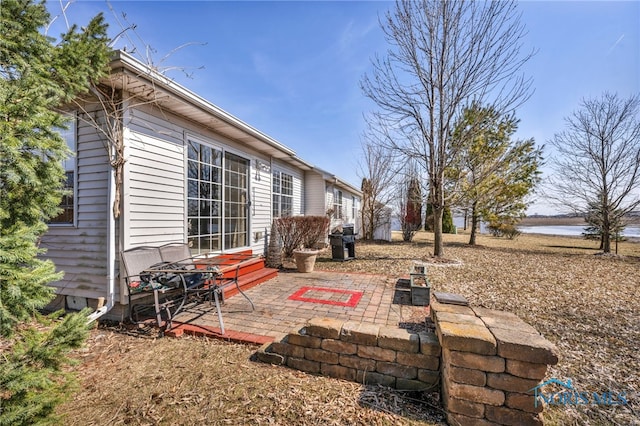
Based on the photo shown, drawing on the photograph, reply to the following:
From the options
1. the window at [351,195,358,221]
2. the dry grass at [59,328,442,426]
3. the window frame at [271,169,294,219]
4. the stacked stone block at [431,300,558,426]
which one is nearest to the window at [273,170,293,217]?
the window frame at [271,169,294,219]

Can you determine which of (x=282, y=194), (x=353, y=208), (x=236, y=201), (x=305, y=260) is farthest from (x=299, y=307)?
(x=353, y=208)

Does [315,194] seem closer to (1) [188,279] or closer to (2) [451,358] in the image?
(1) [188,279]

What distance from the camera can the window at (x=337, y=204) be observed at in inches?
520

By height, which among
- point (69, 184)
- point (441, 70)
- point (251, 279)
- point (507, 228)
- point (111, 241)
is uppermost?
point (441, 70)

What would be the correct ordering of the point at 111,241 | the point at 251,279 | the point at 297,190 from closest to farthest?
the point at 111,241 → the point at 251,279 → the point at 297,190

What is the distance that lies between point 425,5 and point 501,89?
3283 mm

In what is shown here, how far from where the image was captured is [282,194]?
9094 mm

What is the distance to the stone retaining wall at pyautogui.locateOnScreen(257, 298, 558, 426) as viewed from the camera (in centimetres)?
174

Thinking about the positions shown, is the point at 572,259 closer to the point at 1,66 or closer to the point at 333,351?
the point at 333,351

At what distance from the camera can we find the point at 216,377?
2301 millimetres

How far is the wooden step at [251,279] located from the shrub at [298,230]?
1.84 metres

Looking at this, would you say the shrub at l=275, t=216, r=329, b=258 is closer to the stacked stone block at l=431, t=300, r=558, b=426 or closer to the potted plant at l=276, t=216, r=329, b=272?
the potted plant at l=276, t=216, r=329, b=272

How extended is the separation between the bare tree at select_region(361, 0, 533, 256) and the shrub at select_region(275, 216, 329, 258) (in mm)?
3796

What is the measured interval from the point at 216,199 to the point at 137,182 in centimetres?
181
